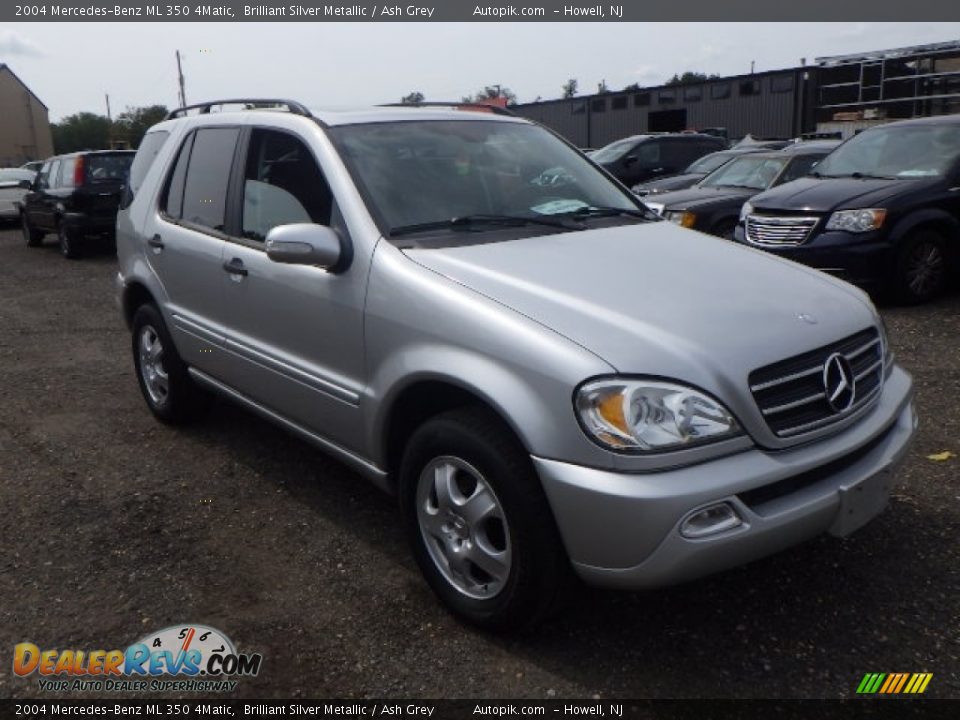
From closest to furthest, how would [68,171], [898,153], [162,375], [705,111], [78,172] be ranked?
[162,375] → [898,153] → [78,172] → [68,171] → [705,111]

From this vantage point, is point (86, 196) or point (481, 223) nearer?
point (481, 223)

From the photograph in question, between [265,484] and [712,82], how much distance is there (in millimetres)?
30557

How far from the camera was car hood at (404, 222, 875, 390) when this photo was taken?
2.45 m

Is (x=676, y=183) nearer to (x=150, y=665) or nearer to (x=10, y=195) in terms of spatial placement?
(x=150, y=665)

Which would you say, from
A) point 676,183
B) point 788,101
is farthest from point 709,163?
point 788,101

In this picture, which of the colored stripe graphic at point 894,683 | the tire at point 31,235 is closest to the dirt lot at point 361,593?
the colored stripe graphic at point 894,683

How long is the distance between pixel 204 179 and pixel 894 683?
3723mm

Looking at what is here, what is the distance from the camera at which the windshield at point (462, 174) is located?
3.36 meters

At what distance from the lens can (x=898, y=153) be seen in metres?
7.95

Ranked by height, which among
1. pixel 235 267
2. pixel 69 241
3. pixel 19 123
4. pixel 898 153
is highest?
pixel 19 123

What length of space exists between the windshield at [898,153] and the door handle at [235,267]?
20.9 ft

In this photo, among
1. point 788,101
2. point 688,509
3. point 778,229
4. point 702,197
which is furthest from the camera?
point 788,101

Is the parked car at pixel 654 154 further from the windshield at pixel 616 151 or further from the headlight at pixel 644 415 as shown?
the headlight at pixel 644 415

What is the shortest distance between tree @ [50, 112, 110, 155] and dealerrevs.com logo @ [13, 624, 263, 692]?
86.3 meters
